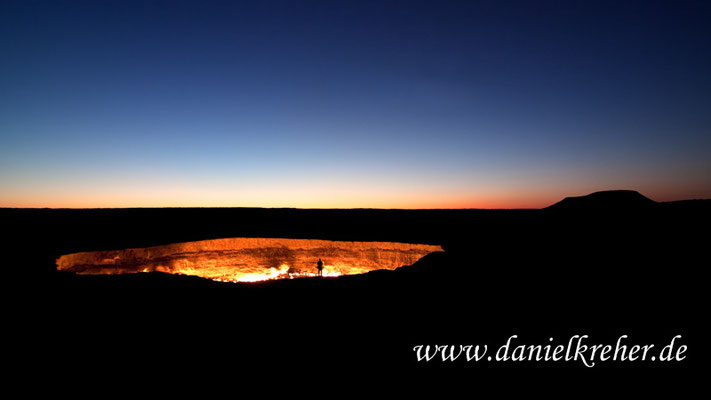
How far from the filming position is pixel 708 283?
5414 mm

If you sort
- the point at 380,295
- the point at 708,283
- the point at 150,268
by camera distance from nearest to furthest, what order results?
the point at 708,283
the point at 380,295
the point at 150,268

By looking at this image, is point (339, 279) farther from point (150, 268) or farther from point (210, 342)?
point (150, 268)

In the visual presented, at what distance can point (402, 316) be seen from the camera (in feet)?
18.6

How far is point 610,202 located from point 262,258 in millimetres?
14860

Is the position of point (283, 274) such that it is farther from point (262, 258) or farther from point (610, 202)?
point (610, 202)

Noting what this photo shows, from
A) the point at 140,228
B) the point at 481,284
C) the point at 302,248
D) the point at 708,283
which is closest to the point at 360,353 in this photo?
the point at 481,284

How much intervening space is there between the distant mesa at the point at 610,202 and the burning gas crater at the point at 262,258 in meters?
6.04

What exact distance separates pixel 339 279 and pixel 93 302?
4.91 metres

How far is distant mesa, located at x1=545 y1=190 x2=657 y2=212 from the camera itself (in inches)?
349

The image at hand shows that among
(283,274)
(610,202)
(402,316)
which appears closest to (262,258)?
(283,274)

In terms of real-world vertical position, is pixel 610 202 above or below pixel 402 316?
above

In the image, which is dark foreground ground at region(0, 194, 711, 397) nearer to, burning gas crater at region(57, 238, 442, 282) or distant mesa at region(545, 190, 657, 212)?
distant mesa at region(545, 190, 657, 212)

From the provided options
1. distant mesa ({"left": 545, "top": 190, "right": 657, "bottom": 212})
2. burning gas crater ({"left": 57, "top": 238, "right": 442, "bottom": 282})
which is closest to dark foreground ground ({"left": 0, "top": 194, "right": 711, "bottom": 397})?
distant mesa ({"left": 545, "top": 190, "right": 657, "bottom": 212})

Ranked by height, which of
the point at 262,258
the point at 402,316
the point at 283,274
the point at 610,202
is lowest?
the point at 283,274
